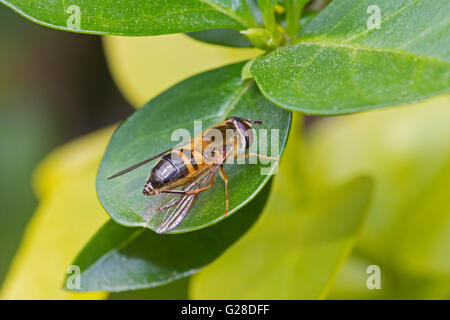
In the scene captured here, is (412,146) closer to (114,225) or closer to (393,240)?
(393,240)

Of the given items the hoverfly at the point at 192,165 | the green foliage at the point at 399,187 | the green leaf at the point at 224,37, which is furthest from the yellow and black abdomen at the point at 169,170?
the green foliage at the point at 399,187

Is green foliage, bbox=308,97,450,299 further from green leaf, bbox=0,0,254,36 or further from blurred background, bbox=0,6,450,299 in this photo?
green leaf, bbox=0,0,254,36

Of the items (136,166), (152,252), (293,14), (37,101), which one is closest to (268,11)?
(293,14)

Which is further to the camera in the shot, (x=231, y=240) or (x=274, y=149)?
(x=231, y=240)

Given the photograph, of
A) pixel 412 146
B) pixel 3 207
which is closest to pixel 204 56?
pixel 412 146

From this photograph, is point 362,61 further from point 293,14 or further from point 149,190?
point 149,190

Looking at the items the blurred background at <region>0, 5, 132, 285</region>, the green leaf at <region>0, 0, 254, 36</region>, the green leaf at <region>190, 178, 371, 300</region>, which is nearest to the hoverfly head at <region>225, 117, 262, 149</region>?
the green leaf at <region>0, 0, 254, 36</region>

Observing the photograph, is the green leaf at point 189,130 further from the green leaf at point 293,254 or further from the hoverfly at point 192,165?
the green leaf at point 293,254
